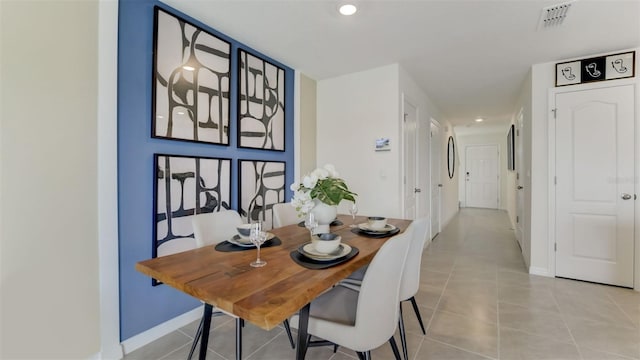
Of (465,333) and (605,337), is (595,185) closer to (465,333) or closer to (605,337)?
(605,337)

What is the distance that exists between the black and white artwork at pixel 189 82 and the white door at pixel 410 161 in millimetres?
2110

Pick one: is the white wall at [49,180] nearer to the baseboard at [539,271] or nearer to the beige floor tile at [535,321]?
the beige floor tile at [535,321]

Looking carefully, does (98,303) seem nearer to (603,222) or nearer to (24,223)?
(24,223)

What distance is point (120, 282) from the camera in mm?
1739

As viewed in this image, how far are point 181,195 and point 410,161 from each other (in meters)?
2.69

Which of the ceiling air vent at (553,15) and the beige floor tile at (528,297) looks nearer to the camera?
the ceiling air vent at (553,15)

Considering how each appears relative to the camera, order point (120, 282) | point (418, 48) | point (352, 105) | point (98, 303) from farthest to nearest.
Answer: point (352, 105), point (418, 48), point (120, 282), point (98, 303)

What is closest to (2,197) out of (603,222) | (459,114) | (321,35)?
(321,35)

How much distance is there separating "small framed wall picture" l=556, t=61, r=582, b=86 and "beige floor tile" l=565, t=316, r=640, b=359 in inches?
92.5

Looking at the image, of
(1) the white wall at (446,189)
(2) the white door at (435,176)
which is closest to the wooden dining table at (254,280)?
(2) the white door at (435,176)

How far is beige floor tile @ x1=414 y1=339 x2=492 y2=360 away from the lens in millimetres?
1687

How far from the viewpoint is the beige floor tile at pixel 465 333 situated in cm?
178

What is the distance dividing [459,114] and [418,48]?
12.3 ft

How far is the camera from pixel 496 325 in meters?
2.04
